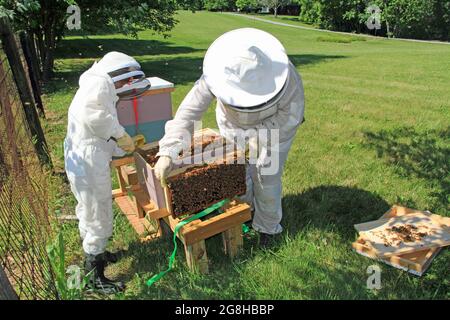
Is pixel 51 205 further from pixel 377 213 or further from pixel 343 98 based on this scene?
pixel 343 98

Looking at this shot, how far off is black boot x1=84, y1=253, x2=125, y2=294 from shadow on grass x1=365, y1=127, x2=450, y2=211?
4190 mm

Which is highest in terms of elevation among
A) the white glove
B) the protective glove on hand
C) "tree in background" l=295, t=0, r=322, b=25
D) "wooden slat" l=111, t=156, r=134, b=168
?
"tree in background" l=295, t=0, r=322, b=25

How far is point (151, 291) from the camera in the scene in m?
3.78

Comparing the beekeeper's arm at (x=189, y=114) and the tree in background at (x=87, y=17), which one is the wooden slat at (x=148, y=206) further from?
the tree in background at (x=87, y=17)

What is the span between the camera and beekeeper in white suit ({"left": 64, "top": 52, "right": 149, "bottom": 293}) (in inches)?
138

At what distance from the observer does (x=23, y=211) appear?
4.90m

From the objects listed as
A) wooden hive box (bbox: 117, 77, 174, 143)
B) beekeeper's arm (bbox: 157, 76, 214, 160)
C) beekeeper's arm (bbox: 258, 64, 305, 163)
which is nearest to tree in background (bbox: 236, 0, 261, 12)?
wooden hive box (bbox: 117, 77, 174, 143)

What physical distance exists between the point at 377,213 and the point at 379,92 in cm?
811

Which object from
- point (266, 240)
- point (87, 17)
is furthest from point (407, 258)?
point (87, 17)

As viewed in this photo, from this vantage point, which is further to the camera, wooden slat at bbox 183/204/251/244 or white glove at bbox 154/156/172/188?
wooden slat at bbox 183/204/251/244

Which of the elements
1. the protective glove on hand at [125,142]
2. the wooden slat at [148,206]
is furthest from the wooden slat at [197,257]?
the protective glove on hand at [125,142]

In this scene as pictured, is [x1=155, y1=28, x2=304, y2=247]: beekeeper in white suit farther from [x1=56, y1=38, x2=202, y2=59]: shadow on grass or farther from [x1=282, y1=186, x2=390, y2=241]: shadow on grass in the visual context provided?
[x1=56, y1=38, x2=202, y2=59]: shadow on grass
